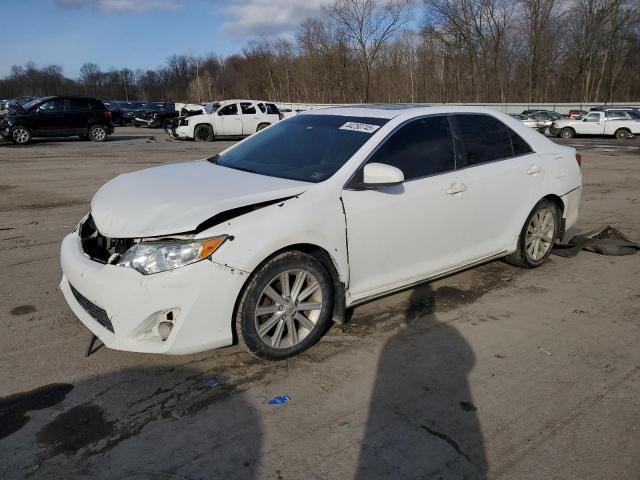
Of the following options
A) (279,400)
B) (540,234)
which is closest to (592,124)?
(540,234)

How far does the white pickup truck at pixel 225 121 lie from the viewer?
23.5 m

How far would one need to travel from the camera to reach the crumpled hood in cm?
319

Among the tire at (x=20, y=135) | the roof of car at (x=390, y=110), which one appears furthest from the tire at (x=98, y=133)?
the roof of car at (x=390, y=110)

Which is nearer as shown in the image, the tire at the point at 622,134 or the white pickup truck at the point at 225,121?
the white pickup truck at the point at 225,121

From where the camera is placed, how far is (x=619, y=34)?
52125 millimetres

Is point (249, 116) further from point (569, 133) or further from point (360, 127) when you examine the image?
point (360, 127)

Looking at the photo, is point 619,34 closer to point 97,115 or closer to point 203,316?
point 97,115

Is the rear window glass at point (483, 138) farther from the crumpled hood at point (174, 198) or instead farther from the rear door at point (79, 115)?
the rear door at point (79, 115)

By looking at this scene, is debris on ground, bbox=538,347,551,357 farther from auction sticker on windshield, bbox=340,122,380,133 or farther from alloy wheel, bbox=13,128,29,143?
alloy wheel, bbox=13,128,29,143

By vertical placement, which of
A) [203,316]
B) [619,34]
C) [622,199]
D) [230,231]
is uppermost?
[619,34]

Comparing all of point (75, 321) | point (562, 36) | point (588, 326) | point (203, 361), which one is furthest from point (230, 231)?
point (562, 36)

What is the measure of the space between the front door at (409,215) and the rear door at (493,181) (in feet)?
0.53

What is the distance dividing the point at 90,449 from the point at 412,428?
1.64 metres

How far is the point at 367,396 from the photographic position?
124 inches
